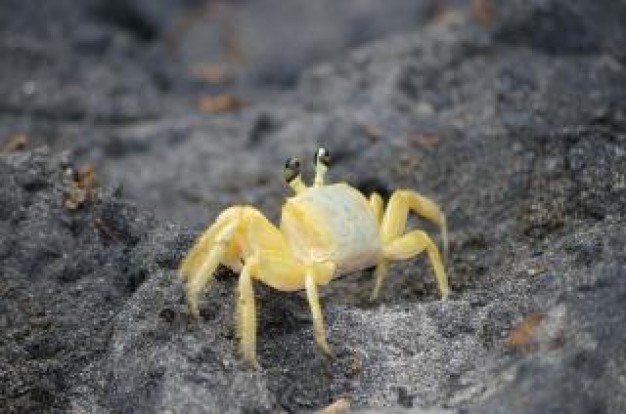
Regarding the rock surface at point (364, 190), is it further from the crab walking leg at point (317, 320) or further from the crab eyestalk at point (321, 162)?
the crab eyestalk at point (321, 162)

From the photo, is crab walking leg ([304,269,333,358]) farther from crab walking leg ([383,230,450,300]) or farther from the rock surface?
crab walking leg ([383,230,450,300])

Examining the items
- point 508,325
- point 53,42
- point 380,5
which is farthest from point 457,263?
point 380,5

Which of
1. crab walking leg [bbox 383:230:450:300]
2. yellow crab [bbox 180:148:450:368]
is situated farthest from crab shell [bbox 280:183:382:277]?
crab walking leg [bbox 383:230:450:300]

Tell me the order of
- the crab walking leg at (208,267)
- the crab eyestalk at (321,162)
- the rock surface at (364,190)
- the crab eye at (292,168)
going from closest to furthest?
the rock surface at (364,190), the crab walking leg at (208,267), the crab eye at (292,168), the crab eyestalk at (321,162)

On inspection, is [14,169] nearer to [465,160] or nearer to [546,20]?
[465,160]

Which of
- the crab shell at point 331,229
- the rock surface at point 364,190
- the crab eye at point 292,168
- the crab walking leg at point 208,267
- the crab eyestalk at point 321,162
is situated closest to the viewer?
the rock surface at point 364,190

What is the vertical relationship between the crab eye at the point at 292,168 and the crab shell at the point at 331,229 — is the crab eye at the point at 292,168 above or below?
above

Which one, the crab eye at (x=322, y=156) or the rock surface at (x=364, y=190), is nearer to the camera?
the rock surface at (x=364, y=190)

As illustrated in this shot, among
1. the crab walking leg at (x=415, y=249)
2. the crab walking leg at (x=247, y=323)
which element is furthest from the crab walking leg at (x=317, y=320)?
the crab walking leg at (x=415, y=249)
